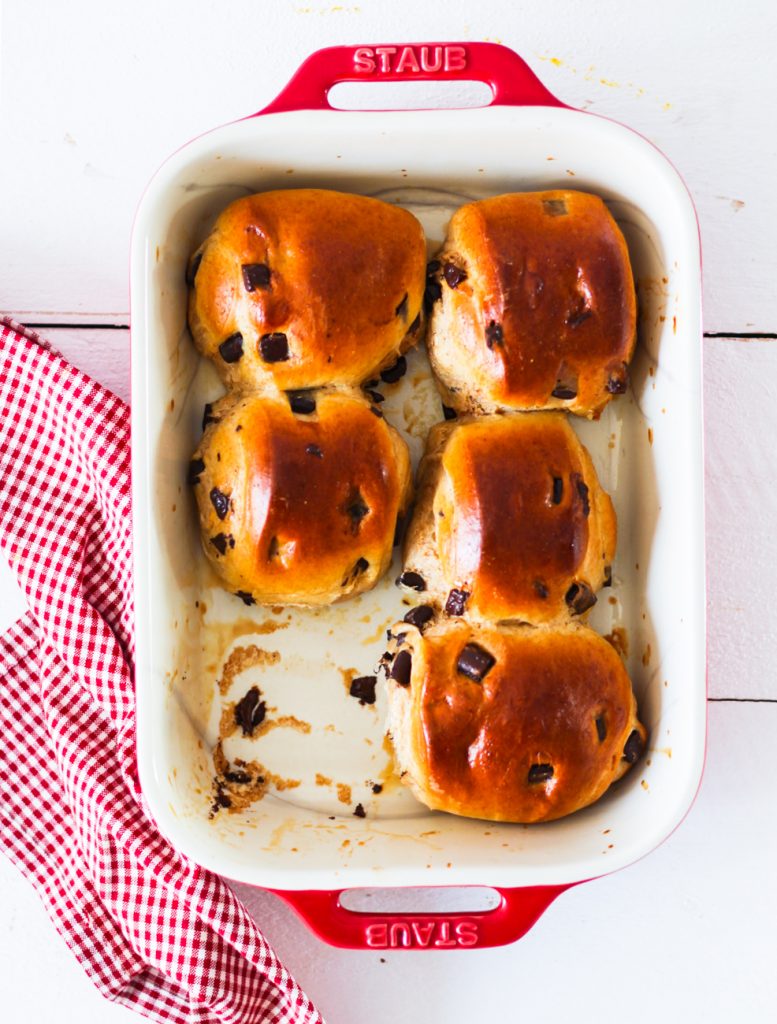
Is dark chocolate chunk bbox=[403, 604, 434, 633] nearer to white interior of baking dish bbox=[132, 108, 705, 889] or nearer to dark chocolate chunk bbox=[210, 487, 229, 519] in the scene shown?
white interior of baking dish bbox=[132, 108, 705, 889]

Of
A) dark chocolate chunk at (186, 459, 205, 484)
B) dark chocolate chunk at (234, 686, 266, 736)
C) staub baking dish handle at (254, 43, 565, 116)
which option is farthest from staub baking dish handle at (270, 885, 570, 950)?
staub baking dish handle at (254, 43, 565, 116)

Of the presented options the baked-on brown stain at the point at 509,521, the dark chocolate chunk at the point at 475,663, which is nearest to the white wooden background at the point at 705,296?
the baked-on brown stain at the point at 509,521

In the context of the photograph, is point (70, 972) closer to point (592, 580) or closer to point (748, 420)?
point (592, 580)

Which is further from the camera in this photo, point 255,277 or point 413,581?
point 413,581

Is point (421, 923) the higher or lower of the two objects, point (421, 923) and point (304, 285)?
the lower

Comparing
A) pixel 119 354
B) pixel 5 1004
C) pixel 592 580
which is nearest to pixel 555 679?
pixel 592 580

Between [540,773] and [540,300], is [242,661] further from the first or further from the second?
[540,300]

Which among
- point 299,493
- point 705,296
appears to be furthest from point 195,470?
point 705,296
